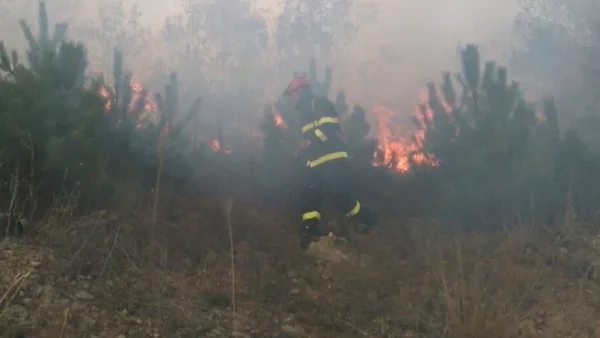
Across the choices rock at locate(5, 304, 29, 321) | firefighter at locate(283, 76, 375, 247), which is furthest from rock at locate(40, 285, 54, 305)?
firefighter at locate(283, 76, 375, 247)

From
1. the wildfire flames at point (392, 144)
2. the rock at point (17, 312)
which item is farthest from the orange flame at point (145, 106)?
the rock at point (17, 312)

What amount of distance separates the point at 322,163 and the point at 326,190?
0.96ft

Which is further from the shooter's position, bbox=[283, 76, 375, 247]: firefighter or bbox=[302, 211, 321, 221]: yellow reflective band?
bbox=[283, 76, 375, 247]: firefighter

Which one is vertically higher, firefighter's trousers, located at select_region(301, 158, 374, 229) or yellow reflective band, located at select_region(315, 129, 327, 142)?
yellow reflective band, located at select_region(315, 129, 327, 142)

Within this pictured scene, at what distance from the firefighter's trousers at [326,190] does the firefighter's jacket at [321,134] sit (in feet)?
0.26

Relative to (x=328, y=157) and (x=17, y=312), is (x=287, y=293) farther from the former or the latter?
(x=328, y=157)

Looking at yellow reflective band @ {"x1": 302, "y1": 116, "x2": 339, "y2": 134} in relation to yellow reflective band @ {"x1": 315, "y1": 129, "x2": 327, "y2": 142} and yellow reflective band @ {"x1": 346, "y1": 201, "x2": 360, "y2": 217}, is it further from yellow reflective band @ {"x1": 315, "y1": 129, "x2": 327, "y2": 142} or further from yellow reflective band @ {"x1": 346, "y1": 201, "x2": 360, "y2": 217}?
yellow reflective band @ {"x1": 346, "y1": 201, "x2": 360, "y2": 217}

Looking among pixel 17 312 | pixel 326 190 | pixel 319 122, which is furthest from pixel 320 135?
pixel 17 312

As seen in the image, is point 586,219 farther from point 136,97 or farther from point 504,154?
point 136,97

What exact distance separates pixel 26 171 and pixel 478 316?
3823 millimetres

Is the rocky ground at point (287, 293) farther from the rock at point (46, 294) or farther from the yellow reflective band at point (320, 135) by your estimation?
the yellow reflective band at point (320, 135)

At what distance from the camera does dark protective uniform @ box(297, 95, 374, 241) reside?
5840mm

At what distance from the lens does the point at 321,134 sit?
19.4ft

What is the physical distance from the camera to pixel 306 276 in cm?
452
